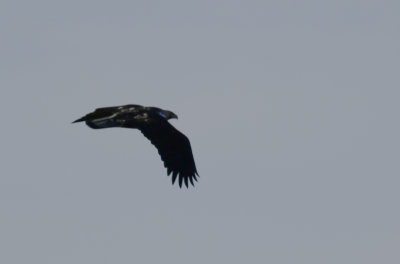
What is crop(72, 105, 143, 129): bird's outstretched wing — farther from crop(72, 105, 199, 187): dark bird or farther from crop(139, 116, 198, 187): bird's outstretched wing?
crop(139, 116, 198, 187): bird's outstretched wing

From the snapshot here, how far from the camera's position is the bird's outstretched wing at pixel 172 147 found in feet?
98.0

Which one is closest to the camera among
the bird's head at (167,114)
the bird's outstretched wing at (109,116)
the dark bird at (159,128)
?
the bird's outstretched wing at (109,116)

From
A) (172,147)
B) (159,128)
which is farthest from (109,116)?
(172,147)

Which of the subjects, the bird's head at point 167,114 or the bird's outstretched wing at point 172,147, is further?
the bird's head at point 167,114

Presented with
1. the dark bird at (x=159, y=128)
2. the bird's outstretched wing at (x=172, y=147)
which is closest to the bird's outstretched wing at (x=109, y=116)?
the dark bird at (x=159, y=128)

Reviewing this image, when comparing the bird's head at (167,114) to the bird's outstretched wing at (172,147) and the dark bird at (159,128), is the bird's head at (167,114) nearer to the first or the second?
the dark bird at (159,128)

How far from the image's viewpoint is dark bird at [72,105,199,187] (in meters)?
28.7

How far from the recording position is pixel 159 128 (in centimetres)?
2988

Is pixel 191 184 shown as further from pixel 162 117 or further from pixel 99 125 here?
pixel 99 125

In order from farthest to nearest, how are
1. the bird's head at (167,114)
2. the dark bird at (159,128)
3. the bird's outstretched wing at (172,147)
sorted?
the bird's head at (167,114), the bird's outstretched wing at (172,147), the dark bird at (159,128)

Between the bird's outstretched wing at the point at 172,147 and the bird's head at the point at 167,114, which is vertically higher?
the bird's head at the point at 167,114

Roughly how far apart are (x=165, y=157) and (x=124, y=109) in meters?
2.19

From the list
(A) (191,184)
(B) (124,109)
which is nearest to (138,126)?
(B) (124,109)

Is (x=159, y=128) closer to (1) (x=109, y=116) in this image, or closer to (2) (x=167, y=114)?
(2) (x=167, y=114)
